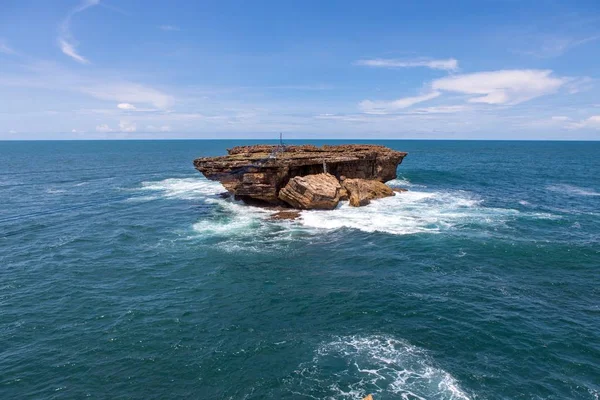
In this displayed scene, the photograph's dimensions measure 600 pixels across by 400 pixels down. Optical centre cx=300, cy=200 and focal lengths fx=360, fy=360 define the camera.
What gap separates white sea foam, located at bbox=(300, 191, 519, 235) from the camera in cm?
4616

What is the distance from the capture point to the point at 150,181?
90.1 metres

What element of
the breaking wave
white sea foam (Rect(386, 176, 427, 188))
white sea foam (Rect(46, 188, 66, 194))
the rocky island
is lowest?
the breaking wave

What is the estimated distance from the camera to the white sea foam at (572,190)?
6956 cm

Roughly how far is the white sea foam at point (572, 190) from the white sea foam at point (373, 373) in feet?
217

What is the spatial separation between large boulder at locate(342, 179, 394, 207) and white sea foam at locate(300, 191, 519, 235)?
1.24 meters

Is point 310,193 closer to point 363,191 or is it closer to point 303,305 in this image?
point 363,191

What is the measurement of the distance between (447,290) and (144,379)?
23.1 meters

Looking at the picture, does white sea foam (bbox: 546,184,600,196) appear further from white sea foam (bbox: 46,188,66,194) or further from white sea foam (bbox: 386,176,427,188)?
white sea foam (bbox: 46,188,66,194)

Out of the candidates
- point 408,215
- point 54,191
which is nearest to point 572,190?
point 408,215

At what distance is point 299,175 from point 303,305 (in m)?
33.2

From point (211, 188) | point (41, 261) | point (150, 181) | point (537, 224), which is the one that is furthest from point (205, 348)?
point (150, 181)

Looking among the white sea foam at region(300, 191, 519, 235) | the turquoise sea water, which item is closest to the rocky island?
the white sea foam at region(300, 191, 519, 235)

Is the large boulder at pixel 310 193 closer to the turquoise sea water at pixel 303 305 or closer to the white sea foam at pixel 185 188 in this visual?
the turquoise sea water at pixel 303 305

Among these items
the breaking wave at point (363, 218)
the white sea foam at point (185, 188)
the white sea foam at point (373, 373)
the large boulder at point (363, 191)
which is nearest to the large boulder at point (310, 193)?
the breaking wave at point (363, 218)
